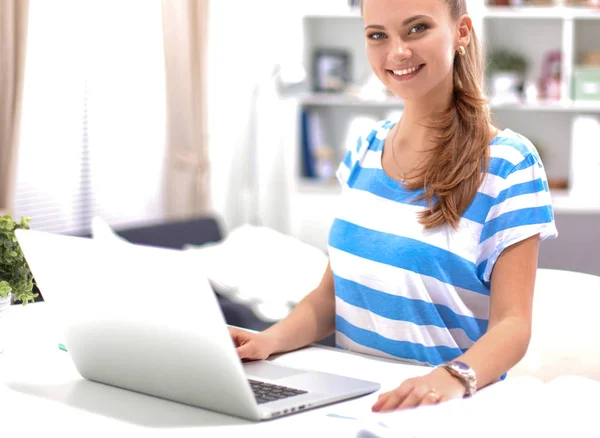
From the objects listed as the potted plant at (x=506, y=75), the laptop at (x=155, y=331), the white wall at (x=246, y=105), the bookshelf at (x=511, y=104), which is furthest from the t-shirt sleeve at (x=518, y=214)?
the white wall at (x=246, y=105)

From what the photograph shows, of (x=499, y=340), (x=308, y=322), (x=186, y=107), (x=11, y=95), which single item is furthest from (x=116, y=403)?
(x=186, y=107)

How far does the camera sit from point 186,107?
4.58 meters

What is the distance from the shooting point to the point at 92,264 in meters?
1.22

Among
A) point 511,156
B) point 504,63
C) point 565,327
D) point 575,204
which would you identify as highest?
point 504,63

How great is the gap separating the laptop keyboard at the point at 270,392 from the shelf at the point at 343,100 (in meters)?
3.53

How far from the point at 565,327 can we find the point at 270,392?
2.25ft

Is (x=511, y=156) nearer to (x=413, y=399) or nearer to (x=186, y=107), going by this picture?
(x=413, y=399)

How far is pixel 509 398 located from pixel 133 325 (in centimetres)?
52

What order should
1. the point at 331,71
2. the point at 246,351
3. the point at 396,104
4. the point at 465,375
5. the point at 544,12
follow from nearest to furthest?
the point at 465,375, the point at 246,351, the point at 544,12, the point at 396,104, the point at 331,71

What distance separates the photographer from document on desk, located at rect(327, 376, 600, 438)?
111 cm

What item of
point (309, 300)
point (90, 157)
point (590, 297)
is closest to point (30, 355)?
point (309, 300)

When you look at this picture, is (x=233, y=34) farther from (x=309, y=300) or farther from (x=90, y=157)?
(x=309, y=300)

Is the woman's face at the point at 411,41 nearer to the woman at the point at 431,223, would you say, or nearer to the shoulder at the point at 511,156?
the woman at the point at 431,223

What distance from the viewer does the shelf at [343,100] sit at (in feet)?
15.7
